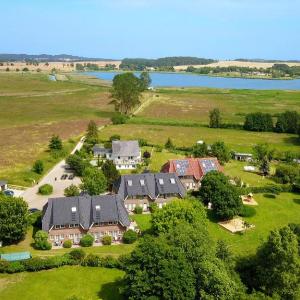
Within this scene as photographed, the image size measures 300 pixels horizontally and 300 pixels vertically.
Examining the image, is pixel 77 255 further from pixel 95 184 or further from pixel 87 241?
pixel 95 184

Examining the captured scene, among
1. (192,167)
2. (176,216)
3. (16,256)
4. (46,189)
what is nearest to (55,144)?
(46,189)

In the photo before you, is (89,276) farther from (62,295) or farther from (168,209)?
(168,209)

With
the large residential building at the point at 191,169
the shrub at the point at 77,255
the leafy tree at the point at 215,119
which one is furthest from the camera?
the leafy tree at the point at 215,119

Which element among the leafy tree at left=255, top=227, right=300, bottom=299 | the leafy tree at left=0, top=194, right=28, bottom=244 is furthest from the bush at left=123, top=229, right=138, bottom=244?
the leafy tree at left=255, top=227, right=300, bottom=299

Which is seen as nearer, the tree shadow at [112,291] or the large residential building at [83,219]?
the tree shadow at [112,291]

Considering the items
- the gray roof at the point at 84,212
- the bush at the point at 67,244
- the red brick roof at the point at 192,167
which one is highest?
the red brick roof at the point at 192,167

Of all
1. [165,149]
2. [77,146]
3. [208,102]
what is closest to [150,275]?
[165,149]

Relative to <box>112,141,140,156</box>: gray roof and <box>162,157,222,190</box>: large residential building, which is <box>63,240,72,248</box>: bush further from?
<box>112,141,140,156</box>: gray roof

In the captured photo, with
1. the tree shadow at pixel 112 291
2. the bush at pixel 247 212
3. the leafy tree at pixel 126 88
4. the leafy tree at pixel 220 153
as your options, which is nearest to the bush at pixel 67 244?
the tree shadow at pixel 112 291

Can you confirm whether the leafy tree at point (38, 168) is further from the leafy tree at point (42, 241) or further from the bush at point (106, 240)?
the bush at point (106, 240)
